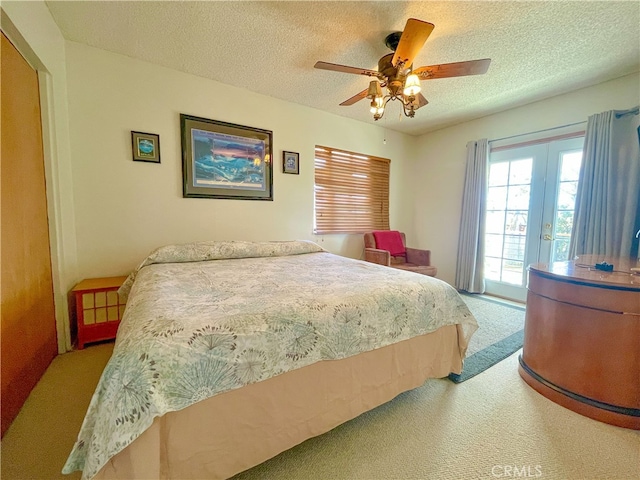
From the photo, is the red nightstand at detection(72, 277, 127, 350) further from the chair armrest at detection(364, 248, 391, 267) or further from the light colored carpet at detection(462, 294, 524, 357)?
the light colored carpet at detection(462, 294, 524, 357)

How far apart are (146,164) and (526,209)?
4.52 meters

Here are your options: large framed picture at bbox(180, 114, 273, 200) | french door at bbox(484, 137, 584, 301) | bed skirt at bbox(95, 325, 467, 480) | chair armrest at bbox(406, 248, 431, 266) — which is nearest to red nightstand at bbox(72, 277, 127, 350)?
large framed picture at bbox(180, 114, 273, 200)

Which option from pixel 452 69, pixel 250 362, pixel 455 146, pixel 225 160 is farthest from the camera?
pixel 455 146

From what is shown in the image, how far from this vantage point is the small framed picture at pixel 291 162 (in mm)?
3305

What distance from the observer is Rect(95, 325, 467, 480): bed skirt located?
0.90 metres

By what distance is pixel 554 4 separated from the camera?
1.75 m

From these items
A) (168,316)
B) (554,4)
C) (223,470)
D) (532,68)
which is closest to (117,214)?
(168,316)

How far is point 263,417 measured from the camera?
1.11 m

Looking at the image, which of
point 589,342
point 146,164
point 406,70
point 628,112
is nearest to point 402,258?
point 589,342

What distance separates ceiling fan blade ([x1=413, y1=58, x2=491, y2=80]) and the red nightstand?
9.68 ft

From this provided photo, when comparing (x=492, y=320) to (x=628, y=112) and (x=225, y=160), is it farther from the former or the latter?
(x=225, y=160)

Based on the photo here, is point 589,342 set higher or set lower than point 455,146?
lower

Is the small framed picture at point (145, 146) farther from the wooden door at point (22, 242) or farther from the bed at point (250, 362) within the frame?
the bed at point (250, 362)

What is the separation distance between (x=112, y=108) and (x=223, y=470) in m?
2.94
